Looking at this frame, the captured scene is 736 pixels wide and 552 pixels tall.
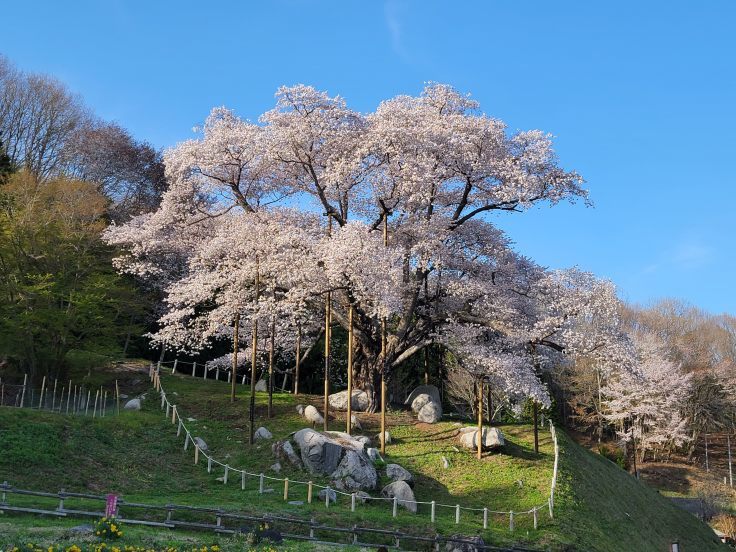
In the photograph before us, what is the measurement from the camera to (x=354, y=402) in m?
36.5

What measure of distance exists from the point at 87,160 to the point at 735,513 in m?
53.9

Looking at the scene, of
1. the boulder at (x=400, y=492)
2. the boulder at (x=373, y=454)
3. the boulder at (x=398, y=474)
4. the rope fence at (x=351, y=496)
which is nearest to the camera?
the rope fence at (x=351, y=496)

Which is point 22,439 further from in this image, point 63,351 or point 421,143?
point 421,143

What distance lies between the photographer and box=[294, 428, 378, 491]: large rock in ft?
88.3

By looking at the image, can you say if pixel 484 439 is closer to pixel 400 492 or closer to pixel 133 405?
pixel 400 492

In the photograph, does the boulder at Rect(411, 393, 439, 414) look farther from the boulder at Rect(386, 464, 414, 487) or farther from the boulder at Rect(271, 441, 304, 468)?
the boulder at Rect(271, 441, 304, 468)

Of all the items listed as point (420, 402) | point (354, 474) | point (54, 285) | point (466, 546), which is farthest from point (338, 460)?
point (54, 285)

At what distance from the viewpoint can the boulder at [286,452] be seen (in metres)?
28.4

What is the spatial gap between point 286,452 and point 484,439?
899cm

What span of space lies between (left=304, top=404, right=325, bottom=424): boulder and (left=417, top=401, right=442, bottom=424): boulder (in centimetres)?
525

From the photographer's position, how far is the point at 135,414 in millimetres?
33375

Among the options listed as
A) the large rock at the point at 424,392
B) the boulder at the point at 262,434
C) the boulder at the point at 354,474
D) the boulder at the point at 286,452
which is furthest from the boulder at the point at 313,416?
the large rock at the point at 424,392

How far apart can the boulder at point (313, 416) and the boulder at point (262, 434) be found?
2.56 m

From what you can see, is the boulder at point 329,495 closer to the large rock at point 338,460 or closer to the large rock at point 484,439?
the large rock at point 338,460
